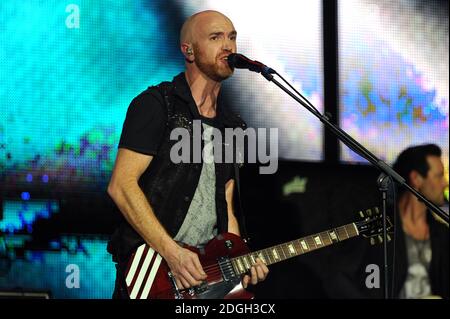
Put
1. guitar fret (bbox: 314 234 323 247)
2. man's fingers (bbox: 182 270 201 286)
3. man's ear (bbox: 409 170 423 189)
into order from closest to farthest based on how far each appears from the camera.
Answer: man's fingers (bbox: 182 270 201 286)
guitar fret (bbox: 314 234 323 247)
man's ear (bbox: 409 170 423 189)

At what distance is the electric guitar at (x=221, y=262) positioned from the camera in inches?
177

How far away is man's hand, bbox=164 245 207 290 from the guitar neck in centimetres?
24

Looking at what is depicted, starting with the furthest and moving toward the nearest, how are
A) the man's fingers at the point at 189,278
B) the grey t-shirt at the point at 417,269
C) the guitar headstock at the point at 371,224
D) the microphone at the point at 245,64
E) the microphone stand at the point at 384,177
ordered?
the grey t-shirt at the point at 417,269 → the guitar headstock at the point at 371,224 → the man's fingers at the point at 189,278 → the microphone at the point at 245,64 → the microphone stand at the point at 384,177

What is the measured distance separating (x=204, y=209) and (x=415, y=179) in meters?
1.67

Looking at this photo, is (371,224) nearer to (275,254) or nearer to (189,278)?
(275,254)

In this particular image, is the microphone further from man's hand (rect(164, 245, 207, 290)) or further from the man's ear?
the man's ear

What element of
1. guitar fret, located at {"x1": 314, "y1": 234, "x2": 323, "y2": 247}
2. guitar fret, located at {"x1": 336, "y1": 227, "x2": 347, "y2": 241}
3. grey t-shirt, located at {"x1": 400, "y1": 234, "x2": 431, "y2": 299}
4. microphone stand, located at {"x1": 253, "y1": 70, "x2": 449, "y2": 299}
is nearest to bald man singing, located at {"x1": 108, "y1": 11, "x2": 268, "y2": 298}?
guitar fret, located at {"x1": 314, "y1": 234, "x2": 323, "y2": 247}

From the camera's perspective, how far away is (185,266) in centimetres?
445

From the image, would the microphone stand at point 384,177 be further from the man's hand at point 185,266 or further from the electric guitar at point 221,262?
the man's hand at point 185,266

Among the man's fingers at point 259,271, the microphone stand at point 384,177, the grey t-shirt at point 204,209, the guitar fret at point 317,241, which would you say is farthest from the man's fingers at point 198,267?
the microphone stand at point 384,177

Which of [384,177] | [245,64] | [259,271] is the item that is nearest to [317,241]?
[259,271]

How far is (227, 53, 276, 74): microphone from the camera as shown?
13.7ft
